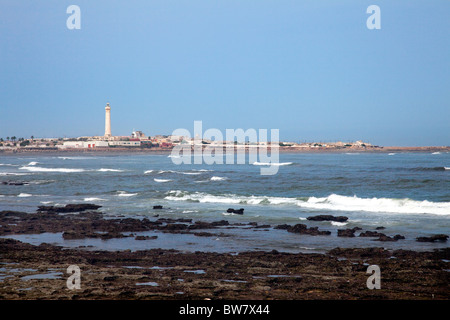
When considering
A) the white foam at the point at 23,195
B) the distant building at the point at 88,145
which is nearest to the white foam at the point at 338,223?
the white foam at the point at 23,195

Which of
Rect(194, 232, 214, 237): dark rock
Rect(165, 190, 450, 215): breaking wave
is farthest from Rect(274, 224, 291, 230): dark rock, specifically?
Rect(165, 190, 450, 215): breaking wave

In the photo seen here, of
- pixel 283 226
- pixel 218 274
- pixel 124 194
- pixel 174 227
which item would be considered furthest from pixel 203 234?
pixel 124 194

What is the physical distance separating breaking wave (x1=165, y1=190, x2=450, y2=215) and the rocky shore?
891 centimetres

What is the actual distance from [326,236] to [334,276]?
641 cm

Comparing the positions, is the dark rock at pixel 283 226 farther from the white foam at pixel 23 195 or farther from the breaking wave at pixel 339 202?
the white foam at pixel 23 195

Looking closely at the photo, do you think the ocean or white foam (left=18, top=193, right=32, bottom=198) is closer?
the ocean

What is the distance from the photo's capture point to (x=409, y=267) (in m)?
12.2

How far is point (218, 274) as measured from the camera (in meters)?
11.5

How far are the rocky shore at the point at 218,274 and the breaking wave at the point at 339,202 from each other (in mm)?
8909

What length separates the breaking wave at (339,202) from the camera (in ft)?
82.0

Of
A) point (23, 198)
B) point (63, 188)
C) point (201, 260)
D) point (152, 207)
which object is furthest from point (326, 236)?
point (63, 188)

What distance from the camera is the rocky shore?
9.73 m

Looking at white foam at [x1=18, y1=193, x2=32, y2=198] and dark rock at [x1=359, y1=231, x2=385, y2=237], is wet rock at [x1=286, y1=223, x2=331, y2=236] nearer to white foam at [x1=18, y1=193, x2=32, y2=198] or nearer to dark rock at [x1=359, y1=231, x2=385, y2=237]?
dark rock at [x1=359, y1=231, x2=385, y2=237]
